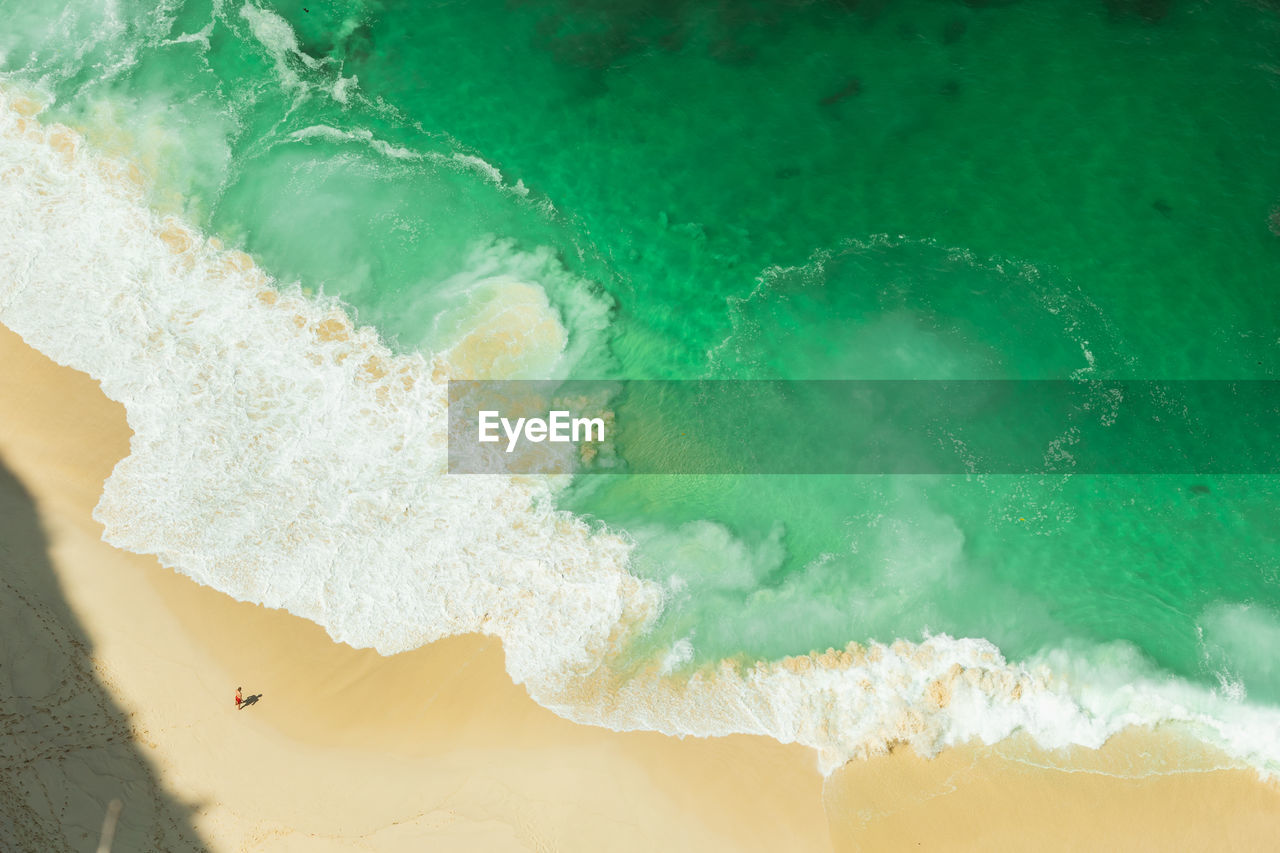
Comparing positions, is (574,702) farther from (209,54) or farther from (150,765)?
(209,54)

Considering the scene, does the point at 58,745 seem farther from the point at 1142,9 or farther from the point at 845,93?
the point at 1142,9

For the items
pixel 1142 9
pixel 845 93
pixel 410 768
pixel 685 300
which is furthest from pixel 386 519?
pixel 1142 9

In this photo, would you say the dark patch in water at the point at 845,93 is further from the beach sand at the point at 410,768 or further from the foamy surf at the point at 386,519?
the beach sand at the point at 410,768

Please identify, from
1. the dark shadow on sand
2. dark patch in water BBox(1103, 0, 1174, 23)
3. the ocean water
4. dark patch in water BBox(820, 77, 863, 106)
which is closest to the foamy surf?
the ocean water

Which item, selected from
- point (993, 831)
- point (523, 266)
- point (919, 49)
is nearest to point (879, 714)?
point (993, 831)

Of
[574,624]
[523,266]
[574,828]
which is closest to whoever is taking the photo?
[574,828]

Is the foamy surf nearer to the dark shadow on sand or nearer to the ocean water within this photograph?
the ocean water
